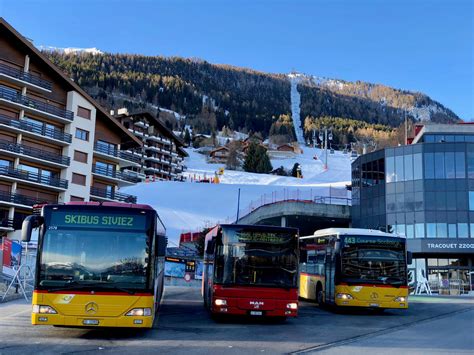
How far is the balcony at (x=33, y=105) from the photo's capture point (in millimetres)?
50031

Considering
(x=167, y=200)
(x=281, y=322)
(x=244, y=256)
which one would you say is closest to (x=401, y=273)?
(x=281, y=322)

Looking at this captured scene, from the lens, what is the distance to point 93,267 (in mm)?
11602

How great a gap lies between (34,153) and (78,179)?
5925 millimetres

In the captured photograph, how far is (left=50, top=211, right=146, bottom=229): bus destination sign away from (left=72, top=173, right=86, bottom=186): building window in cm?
4576

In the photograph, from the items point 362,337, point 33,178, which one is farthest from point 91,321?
point 33,178

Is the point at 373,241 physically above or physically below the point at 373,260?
above

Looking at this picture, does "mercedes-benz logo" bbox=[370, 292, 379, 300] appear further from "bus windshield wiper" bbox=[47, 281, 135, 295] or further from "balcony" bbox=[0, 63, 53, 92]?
"balcony" bbox=[0, 63, 53, 92]

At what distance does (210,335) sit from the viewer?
1304 cm

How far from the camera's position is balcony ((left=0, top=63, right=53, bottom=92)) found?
50.3 meters

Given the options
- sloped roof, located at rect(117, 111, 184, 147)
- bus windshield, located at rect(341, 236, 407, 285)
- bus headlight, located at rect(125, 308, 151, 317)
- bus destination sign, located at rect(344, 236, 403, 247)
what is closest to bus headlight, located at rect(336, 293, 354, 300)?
bus windshield, located at rect(341, 236, 407, 285)

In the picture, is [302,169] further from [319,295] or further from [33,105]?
[319,295]

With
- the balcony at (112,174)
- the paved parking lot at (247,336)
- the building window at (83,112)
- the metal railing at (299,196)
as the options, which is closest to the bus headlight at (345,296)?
the paved parking lot at (247,336)

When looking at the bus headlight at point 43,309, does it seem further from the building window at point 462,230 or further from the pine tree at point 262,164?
the pine tree at point 262,164

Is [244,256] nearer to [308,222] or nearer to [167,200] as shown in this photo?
[308,222]
